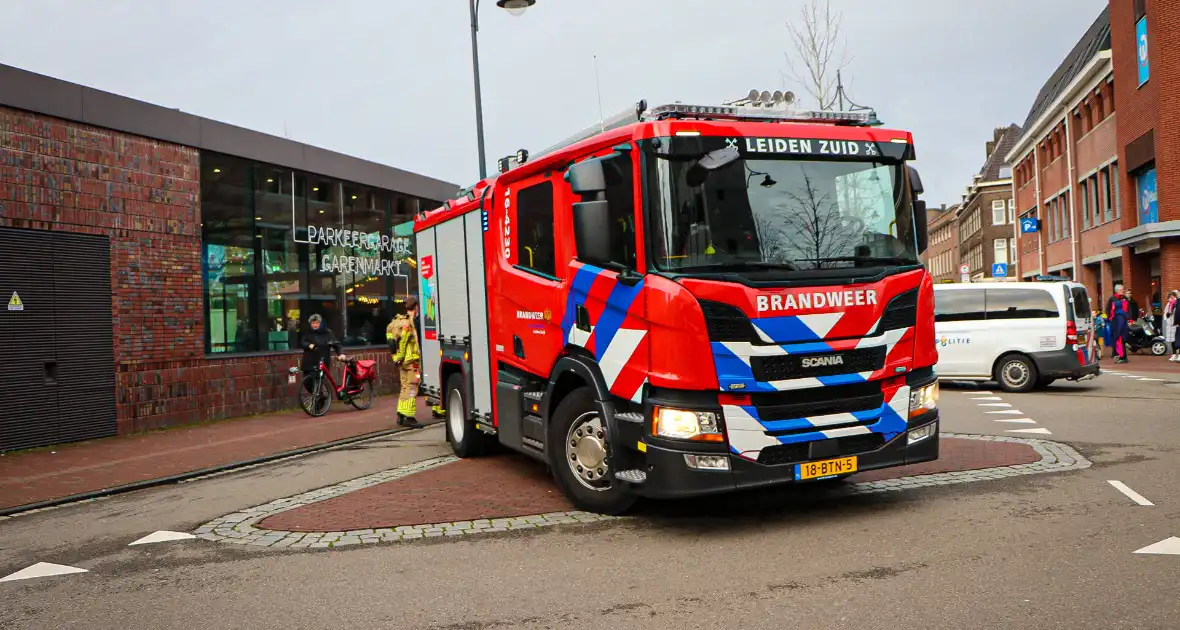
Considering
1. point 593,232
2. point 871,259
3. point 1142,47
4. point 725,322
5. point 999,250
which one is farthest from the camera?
point 999,250

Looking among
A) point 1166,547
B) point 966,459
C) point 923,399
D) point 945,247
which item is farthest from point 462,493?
point 945,247

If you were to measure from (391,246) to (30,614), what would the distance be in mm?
16504

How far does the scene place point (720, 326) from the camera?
19.8ft

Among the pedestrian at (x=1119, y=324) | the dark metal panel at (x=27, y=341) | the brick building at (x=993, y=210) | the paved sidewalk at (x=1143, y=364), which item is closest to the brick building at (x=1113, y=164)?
the paved sidewalk at (x=1143, y=364)

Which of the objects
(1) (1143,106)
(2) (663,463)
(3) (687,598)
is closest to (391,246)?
(2) (663,463)

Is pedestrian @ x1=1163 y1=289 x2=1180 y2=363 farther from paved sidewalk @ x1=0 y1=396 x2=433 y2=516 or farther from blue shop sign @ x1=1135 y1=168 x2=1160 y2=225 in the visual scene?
paved sidewalk @ x1=0 y1=396 x2=433 y2=516

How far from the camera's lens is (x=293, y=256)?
17859 mm

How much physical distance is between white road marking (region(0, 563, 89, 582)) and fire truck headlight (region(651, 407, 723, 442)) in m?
3.72

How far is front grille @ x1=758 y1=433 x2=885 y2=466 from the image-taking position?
6.23 metres

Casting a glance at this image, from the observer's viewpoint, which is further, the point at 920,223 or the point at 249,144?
the point at 249,144

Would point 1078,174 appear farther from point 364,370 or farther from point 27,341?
point 27,341

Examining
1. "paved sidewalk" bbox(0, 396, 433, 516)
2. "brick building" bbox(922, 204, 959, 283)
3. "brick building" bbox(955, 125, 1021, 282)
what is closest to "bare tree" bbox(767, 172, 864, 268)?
"paved sidewalk" bbox(0, 396, 433, 516)

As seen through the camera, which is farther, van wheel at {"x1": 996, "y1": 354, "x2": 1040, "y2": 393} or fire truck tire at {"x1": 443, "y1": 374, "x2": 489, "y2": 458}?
van wheel at {"x1": 996, "y1": 354, "x2": 1040, "y2": 393}

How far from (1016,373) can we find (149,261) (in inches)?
554
